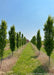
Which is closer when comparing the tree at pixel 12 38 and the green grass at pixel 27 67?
the green grass at pixel 27 67

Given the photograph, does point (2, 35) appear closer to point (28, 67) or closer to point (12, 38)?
point (12, 38)

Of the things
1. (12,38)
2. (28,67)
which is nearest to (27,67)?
(28,67)

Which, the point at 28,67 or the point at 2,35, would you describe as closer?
the point at 28,67

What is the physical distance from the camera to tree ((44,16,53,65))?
16195 millimetres

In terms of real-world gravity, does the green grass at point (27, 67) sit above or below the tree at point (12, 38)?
below

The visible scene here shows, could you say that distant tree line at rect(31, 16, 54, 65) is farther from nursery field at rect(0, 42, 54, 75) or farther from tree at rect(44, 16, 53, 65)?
nursery field at rect(0, 42, 54, 75)

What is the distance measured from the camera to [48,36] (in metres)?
16.8

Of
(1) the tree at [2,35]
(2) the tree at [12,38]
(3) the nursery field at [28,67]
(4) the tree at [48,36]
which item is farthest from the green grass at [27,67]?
(2) the tree at [12,38]

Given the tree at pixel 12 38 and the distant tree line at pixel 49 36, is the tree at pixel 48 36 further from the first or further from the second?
the tree at pixel 12 38

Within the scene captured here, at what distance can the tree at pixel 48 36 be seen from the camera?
16.2 meters

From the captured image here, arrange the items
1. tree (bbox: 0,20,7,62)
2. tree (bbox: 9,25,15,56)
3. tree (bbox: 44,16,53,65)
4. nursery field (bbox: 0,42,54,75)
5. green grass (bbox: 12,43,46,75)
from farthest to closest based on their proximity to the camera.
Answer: tree (bbox: 9,25,15,56), tree (bbox: 0,20,7,62), tree (bbox: 44,16,53,65), green grass (bbox: 12,43,46,75), nursery field (bbox: 0,42,54,75)

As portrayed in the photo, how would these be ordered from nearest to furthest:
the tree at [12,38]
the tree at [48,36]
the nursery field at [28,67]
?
the nursery field at [28,67]
the tree at [48,36]
the tree at [12,38]

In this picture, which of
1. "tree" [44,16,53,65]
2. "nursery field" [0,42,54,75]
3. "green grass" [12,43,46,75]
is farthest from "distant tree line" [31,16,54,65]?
"green grass" [12,43,46,75]

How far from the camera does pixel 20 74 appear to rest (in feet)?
34.3
